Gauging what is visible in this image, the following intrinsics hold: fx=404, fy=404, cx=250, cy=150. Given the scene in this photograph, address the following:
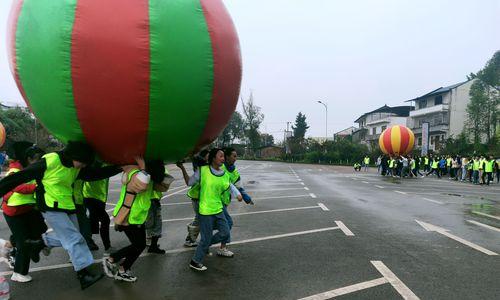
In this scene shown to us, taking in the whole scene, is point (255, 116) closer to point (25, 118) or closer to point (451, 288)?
point (25, 118)

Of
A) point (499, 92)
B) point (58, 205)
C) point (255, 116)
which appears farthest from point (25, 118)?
point (499, 92)

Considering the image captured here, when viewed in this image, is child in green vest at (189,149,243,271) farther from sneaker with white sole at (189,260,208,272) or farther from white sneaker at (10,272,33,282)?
white sneaker at (10,272,33,282)

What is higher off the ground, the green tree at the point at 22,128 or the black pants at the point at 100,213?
the green tree at the point at 22,128

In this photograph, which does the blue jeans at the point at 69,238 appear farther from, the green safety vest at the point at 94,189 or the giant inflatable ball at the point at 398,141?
the giant inflatable ball at the point at 398,141

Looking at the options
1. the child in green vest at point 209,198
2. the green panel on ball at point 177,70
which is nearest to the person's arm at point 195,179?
the child in green vest at point 209,198

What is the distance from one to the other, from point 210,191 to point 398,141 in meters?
19.5

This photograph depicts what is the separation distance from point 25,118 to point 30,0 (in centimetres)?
4845

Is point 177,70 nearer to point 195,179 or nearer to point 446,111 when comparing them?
point 195,179

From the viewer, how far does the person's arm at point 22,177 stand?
362cm

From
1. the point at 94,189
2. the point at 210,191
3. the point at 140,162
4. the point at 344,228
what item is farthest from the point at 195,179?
A: the point at 344,228

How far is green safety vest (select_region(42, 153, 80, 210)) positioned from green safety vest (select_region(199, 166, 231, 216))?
1462 mm

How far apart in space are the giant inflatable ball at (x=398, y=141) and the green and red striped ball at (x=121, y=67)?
20.6 m

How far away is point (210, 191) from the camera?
480cm

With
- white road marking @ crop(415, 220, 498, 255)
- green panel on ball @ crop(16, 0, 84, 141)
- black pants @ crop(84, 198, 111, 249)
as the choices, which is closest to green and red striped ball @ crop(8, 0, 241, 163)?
green panel on ball @ crop(16, 0, 84, 141)
